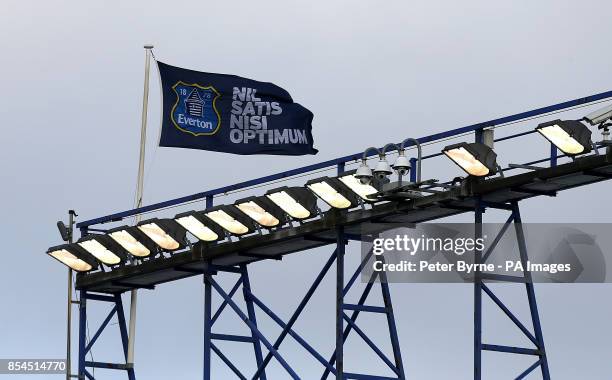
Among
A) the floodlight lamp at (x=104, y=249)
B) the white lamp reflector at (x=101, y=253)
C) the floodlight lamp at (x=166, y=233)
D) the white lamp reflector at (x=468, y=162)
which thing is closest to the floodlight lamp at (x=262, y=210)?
the floodlight lamp at (x=166, y=233)

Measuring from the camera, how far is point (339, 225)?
56.1 metres

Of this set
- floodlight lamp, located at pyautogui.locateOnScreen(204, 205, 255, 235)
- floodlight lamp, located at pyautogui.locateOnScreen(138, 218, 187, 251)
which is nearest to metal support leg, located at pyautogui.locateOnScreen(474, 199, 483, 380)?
floodlight lamp, located at pyautogui.locateOnScreen(204, 205, 255, 235)

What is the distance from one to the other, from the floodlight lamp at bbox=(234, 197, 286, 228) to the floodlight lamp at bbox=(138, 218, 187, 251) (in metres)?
3.09

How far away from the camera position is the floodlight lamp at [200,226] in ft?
195

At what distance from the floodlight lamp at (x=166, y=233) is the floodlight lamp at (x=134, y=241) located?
1.17 feet

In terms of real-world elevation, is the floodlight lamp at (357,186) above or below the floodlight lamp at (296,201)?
above

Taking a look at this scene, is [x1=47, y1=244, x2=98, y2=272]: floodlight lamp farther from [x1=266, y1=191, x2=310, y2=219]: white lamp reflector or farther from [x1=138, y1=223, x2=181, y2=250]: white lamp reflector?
[x1=266, y1=191, x2=310, y2=219]: white lamp reflector

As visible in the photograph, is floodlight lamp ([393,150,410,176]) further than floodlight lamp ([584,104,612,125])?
Yes

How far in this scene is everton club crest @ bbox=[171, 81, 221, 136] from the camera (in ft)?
202

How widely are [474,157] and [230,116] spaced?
38.9ft

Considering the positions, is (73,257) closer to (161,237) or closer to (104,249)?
(104,249)

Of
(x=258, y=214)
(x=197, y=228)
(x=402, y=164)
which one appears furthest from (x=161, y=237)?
(x=402, y=164)

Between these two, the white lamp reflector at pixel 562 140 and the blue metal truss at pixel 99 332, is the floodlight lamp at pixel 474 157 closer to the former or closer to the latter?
the white lamp reflector at pixel 562 140

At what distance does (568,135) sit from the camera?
49938 mm
